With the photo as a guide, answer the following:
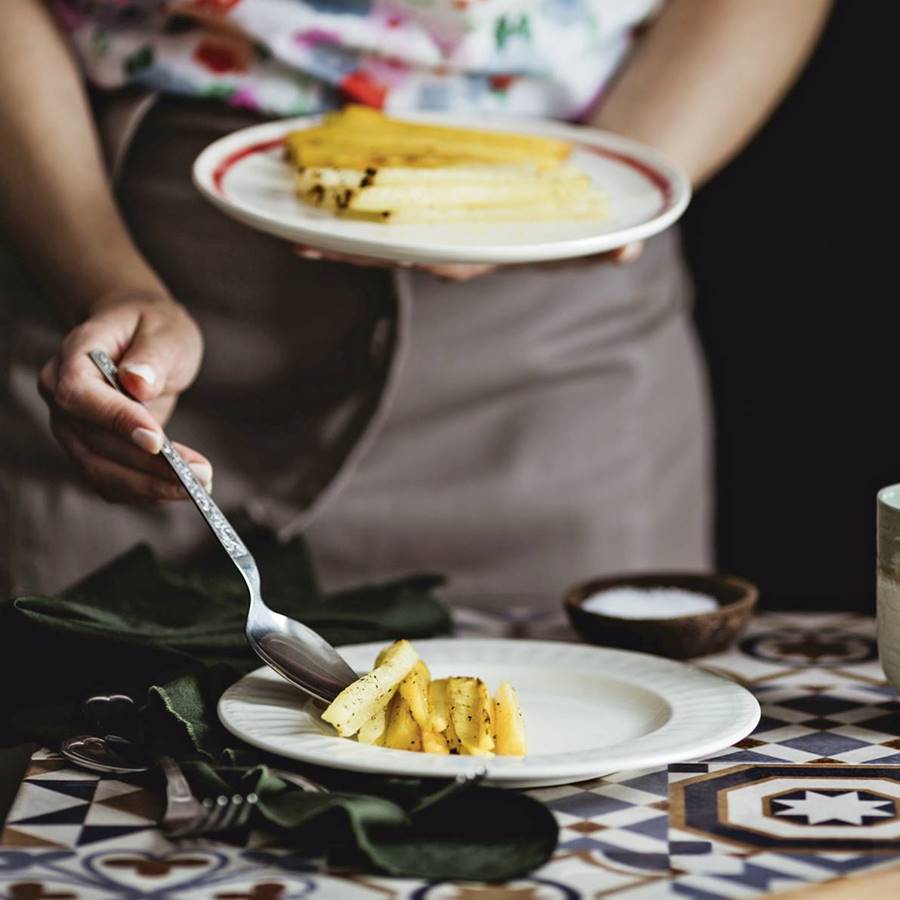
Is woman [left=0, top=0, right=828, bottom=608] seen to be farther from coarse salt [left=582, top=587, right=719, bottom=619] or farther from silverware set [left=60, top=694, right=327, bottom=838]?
silverware set [left=60, top=694, right=327, bottom=838]

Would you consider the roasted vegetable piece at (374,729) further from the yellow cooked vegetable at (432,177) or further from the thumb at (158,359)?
the yellow cooked vegetable at (432,177)

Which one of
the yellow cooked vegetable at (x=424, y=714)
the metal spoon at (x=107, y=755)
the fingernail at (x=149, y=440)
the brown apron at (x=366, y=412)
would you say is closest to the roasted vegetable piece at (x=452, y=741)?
the yellow cooked vegetable at (x=424, y=714)

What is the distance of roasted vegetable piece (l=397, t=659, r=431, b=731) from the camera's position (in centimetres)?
75

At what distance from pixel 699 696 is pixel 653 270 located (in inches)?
30.4

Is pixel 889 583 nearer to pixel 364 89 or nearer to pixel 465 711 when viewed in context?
pixel 465 711

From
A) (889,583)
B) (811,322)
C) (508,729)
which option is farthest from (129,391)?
(811,322)

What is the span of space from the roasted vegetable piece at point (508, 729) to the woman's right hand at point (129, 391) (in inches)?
10.0

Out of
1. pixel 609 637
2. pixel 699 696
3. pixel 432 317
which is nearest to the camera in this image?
pixel 699 696

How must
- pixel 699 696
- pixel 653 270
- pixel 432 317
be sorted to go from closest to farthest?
pixel 699 696, pixel 432 317, pixel 653 270

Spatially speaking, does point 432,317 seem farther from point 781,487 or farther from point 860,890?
point 781,487

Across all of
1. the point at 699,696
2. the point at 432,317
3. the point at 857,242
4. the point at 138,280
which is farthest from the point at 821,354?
the point at 699,696

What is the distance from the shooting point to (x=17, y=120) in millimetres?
1246

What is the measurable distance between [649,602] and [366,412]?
1.25 ft

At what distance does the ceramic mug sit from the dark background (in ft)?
4.39
